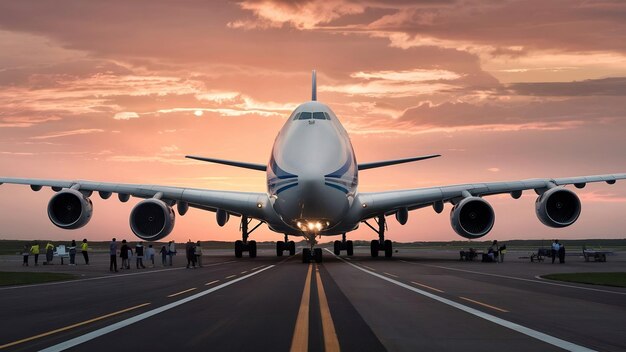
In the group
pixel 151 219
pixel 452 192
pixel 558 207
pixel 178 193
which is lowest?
pixel 151 219

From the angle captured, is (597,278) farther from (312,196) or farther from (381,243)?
(381,243)

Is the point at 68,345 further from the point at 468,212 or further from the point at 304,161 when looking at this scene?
the point at 468,212

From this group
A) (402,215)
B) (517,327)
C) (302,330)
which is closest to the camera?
(302,330)

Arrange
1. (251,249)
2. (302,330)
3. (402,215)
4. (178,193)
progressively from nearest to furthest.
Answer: (302,330) → (178,193) → (402,215) → (251,249)

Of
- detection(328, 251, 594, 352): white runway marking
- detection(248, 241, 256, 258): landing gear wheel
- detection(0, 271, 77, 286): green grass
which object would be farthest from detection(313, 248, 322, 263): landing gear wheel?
detection(328, 251, 594, 352): white runway marking

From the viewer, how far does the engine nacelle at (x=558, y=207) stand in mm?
39719

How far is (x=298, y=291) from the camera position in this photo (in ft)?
65.6

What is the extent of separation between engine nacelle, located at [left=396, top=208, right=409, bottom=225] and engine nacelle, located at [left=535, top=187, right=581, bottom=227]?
7.48 m

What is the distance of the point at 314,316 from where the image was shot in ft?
45.7

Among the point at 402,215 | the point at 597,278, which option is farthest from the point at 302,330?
the point at 402,215

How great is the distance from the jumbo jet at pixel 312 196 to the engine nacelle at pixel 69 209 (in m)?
0.05

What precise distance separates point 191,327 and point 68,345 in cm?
240

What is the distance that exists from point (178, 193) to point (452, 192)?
47.3 ft

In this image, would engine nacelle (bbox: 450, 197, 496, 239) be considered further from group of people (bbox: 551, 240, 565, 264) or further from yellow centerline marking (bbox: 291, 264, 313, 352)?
yellow centerline marking (bbox: 291, 264, 313, 352)
